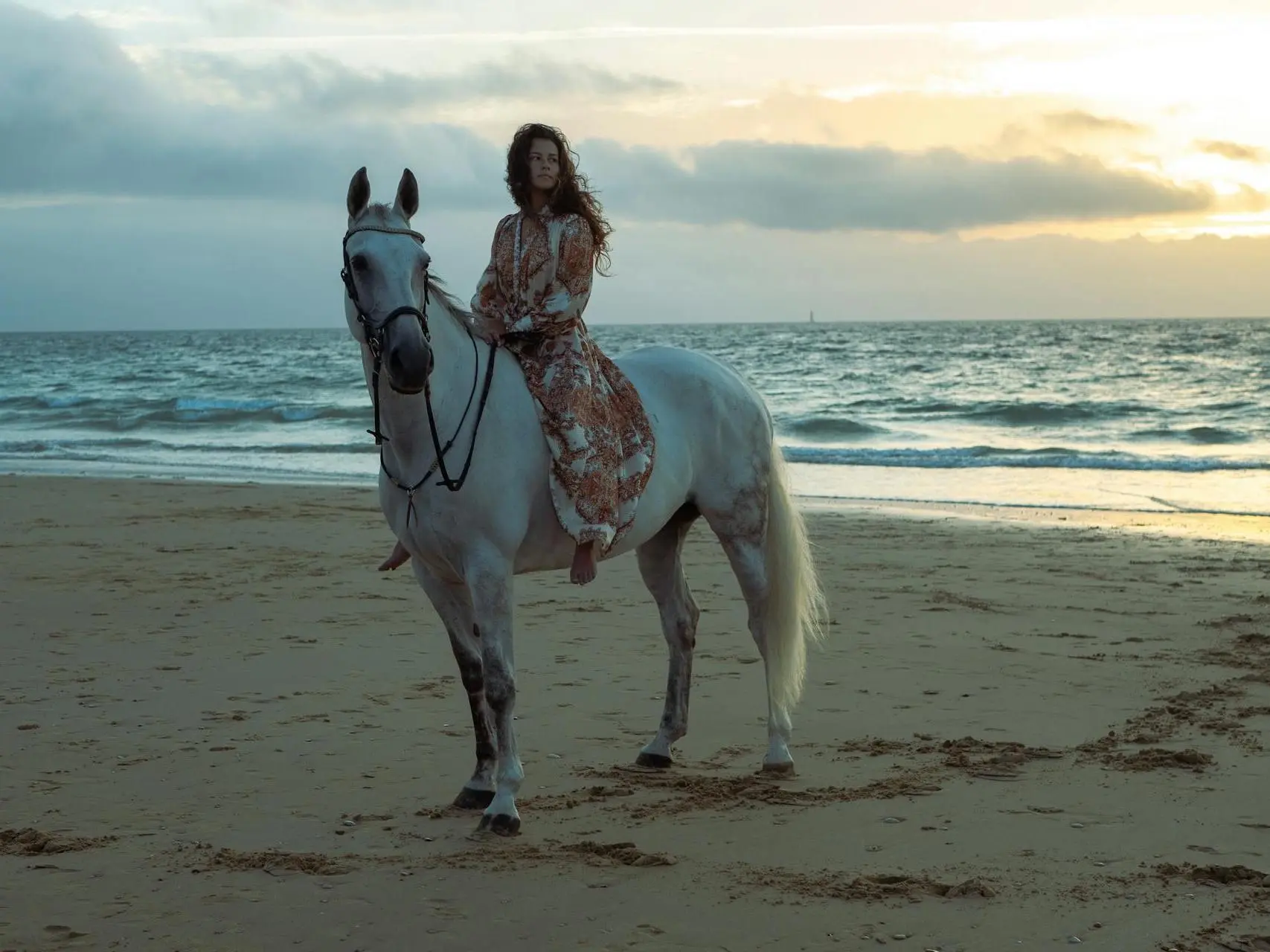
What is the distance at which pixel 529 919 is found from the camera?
3.26 metres

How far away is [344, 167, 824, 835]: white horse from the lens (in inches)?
148

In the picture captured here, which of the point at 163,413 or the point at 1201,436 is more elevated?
the point at 1201,436

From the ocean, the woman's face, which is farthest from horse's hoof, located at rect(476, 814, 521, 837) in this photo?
the ocean

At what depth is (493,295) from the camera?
4391 mm

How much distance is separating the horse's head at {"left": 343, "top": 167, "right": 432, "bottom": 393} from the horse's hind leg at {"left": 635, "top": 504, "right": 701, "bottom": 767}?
5.39 ft

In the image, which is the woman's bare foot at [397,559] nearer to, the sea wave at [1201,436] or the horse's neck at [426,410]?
the horse's neck at [426,410]

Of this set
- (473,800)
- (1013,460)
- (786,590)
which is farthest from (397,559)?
(1013,460)

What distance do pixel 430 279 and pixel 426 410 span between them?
483 mm

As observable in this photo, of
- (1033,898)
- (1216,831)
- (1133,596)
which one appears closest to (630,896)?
(1033,898)

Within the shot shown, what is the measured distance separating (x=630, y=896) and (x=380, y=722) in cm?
205

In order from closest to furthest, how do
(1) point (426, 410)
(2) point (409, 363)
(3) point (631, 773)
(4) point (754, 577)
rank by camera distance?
(2) point (409, 363)
(1) point (426, 410)
(3) point (631, 773)
(4) point (754, 577)

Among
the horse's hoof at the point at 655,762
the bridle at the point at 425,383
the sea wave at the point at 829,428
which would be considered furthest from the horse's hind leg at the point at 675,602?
the sea wave at the point at 829,428

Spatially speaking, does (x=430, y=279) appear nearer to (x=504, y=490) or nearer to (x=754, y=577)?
(x=504, y=490)

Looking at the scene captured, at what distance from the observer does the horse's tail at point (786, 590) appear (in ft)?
16.1
